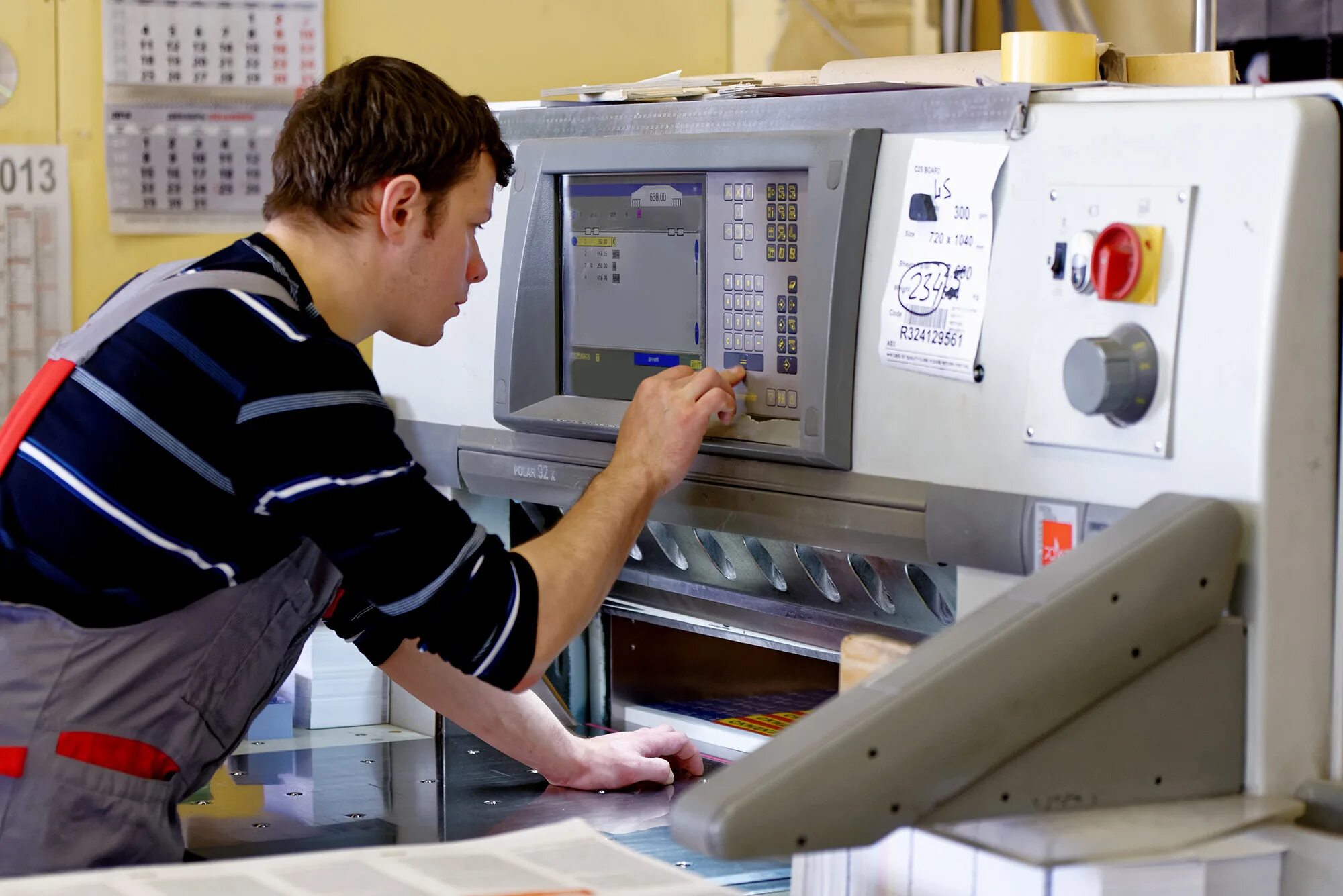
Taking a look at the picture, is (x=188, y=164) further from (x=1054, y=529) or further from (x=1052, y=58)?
(x=1054, y=529)

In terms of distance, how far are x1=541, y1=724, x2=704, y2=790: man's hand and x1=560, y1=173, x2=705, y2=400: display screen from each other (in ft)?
1.28

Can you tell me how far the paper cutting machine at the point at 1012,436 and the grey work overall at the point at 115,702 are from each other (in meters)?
0.40

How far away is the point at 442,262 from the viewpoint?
1.53m

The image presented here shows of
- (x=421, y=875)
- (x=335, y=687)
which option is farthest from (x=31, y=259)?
(x=421, y=875)

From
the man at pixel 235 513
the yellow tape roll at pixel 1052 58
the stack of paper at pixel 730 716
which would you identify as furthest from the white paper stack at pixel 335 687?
the yellow tape roll at pixel 1052 58

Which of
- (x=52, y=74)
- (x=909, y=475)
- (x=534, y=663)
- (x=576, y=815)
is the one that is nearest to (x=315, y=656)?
(x=576, y=815)

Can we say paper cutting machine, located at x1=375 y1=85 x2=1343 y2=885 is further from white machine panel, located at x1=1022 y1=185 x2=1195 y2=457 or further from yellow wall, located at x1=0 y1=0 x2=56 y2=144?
yellow wall, located at x1=0 y1=0 x2=56 y2=144

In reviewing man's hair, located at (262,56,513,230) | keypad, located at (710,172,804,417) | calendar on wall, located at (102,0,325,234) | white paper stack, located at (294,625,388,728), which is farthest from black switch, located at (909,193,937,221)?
calendar on wall, located at (102,0,325,234)

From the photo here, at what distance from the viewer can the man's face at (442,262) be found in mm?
1519

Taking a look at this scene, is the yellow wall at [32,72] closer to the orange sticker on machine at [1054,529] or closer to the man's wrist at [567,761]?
the man's wrist at [567,761]

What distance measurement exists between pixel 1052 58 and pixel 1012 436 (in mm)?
360

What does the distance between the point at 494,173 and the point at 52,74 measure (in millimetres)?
1263

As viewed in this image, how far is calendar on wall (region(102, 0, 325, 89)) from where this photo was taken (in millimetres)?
2512

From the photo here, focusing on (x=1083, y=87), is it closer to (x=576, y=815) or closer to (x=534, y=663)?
(x=534, y=663)
